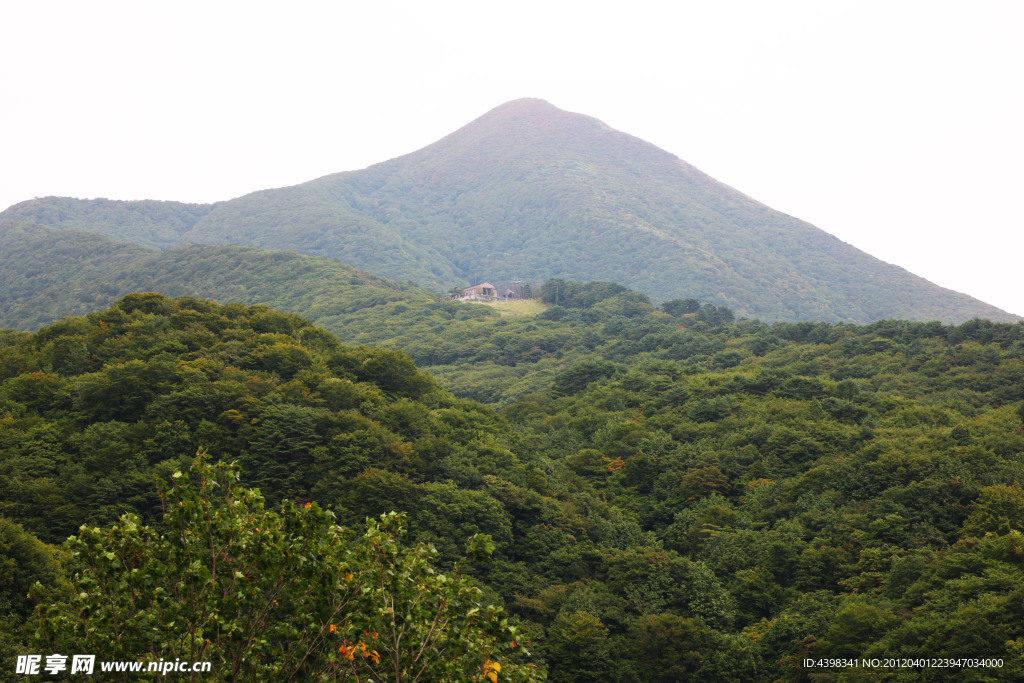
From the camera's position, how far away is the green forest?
26.7 feet

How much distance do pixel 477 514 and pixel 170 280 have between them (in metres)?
93.9

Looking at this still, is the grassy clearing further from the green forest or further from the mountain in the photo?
the green forest

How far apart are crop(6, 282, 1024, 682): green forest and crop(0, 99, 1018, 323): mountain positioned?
9173 cm

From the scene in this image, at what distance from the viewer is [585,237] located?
535ft

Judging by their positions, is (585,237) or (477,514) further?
(585,237)

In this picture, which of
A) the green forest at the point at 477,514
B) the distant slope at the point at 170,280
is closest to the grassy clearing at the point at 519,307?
the distant slope at the point at 170,280

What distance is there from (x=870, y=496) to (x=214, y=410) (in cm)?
2590

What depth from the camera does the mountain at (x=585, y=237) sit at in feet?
451

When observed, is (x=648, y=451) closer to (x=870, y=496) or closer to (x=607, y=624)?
(x=870, y=496)

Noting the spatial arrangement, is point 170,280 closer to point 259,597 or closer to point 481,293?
point 481,293

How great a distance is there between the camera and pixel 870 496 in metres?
28.7

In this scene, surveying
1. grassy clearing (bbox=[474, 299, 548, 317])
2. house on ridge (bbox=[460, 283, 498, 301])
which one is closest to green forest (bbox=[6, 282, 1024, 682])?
grassy clearing (bbox=[474, 299, 548, 317])

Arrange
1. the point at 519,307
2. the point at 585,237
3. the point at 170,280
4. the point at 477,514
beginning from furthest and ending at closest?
the point at 585,237
the point at 170,280
the point at 519,307
the point at 477,514

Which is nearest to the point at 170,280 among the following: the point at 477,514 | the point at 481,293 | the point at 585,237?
the point at 481,293
